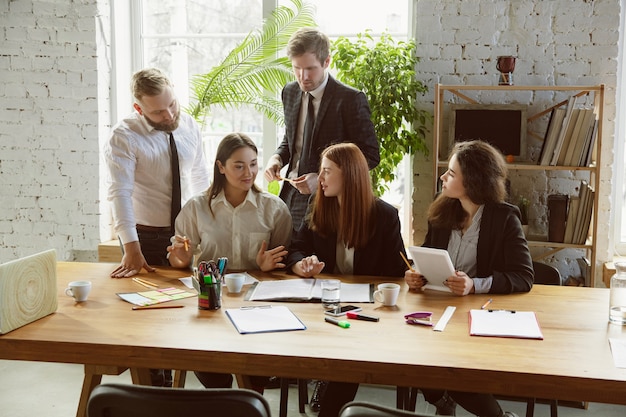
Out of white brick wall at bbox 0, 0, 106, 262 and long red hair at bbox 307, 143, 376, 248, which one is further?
white brick wall at bbox 0, 0, 106, 262

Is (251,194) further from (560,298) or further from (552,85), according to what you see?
(552,85)

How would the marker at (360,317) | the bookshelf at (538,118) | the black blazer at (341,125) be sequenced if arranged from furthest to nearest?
the bookshelf at (538,118) < the black blazer at (341,125) < the marker at (360,317)

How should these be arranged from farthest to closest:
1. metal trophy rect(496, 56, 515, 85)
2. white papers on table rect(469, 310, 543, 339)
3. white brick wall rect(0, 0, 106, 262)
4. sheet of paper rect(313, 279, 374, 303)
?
white brick wall rect(0, 0, 106, 262) < metal trophy rect(496, 56, 515, 85) < sheet of paper rect(313, 279, 374, 303) < white papers on table rect(469, 310, 543, 339)

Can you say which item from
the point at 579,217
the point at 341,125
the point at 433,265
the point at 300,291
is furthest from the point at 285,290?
the point at 579,217

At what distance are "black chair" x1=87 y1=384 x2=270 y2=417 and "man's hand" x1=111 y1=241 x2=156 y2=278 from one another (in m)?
1.37

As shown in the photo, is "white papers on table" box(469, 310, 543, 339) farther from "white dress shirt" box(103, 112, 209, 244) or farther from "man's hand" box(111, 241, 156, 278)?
"white dress shirt" box(103, 112, 209, 244)

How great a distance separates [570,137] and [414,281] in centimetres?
167

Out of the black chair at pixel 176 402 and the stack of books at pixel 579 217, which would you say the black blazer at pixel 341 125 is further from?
the black chair at pixel 176 402

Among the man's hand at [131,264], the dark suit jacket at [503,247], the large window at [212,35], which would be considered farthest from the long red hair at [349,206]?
the large window at [212,35]

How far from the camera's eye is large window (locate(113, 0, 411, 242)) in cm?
448

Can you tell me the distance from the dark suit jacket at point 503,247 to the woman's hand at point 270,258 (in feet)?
2.55

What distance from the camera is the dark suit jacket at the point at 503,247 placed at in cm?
262

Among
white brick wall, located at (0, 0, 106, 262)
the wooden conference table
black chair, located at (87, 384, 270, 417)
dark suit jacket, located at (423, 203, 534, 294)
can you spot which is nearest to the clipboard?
the wooden conference table

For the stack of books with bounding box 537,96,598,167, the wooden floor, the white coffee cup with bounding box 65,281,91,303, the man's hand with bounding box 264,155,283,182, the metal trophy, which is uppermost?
the metal trophy
